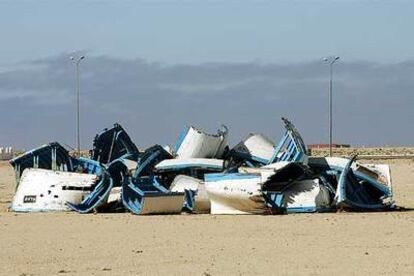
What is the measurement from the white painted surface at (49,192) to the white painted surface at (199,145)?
2765 millimetres

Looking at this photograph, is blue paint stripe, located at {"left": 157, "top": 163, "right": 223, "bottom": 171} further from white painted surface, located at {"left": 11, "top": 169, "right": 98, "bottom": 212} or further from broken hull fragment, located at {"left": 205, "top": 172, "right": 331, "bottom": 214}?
white painted surface, located at {"left": 11, "top": 169, "right": 98, "bottom": 212}

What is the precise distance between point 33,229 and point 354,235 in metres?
6.77

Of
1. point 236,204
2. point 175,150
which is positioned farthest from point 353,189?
→ point 175,150

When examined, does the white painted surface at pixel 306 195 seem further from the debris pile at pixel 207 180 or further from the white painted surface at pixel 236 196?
the white painted surface at pixel 236 196

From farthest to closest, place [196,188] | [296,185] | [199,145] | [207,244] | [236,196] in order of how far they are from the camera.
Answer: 1. [199,145]
2. [196,188]
3. [296,185]
4. [236,196]
5. [207,244]

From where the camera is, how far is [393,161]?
61.0m

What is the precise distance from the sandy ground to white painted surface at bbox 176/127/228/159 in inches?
142

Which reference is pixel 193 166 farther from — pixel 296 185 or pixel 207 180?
pixel 296 185

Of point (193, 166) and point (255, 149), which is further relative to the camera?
point (255, 149)

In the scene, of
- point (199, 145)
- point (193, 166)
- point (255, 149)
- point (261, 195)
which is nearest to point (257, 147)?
point (255, 149)

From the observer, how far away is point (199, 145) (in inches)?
1044

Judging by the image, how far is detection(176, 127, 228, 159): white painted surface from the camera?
26558 millimetres

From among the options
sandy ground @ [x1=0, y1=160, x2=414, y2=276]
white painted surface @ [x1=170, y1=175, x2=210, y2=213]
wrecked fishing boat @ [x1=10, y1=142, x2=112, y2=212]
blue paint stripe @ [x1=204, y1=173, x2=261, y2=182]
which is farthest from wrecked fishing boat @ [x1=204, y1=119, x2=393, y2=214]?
wrecked fishing boat @ [x1=10, y1=142, x2=112, y2=212]

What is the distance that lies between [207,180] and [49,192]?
4.58m
